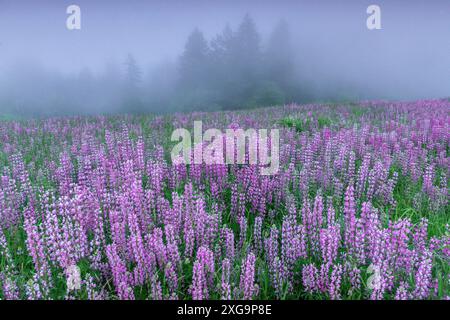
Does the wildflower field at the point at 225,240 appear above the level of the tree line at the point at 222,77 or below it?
below

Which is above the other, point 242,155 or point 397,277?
point 242,155

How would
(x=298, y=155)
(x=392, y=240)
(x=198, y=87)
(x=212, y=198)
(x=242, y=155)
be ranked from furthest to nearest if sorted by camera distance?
(x=198, y=87), (x=298, y=155), (x=242, y=155), (x=212, y=198), (x=392, y=240)

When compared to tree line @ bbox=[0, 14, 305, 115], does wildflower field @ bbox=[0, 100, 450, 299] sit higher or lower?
lower

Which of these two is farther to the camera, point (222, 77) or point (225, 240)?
point (222, 77)

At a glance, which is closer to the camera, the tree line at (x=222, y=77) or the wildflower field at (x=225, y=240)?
the wildflower field at (x=225, y=240)

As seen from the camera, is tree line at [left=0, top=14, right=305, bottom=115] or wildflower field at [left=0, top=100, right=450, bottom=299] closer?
wildflower field at [left=0, top=100, right=450, bottom=299]

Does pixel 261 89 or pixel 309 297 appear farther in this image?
pixel 261 89

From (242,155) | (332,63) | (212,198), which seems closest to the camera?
(212,198)

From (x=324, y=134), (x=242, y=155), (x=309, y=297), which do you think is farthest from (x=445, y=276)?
(x=324, y=134)

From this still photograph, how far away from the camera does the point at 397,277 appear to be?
2230 mm

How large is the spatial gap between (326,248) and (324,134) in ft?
13.7

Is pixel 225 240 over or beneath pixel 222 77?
beneath
